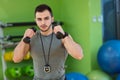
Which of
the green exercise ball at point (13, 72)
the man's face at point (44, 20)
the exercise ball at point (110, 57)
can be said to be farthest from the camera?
the green exercise ball at point (13, 72)

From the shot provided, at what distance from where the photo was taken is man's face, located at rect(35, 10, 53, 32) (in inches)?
81.0

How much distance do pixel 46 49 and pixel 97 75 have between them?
1.79m

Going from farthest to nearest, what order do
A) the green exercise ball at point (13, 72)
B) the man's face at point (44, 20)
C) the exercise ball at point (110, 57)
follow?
the green exercise ball at point (13, 72) < the exercise ball at point (110, 57) < the man's face at point (44, 20)

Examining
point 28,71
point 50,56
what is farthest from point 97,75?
point 50,56

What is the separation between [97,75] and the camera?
366 cm

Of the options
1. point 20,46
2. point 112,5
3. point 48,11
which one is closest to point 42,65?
point 20,46

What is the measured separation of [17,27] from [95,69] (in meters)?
1.58

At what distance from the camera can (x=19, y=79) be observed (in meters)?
4.17

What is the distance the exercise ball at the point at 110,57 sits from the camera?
3.54 meters

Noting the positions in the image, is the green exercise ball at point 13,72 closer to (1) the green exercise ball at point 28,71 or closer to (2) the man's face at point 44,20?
(1) the green exercise ball at point 28,71

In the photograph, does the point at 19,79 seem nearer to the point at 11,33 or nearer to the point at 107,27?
Answer: the point at 11,33

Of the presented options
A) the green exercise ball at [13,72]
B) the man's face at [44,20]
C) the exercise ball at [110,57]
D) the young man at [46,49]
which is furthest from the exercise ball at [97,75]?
the man's face at [44,20]

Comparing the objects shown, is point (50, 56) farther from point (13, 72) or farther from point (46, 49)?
point (13, 72)

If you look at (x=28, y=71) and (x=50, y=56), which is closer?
(x=50, y=56)
